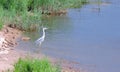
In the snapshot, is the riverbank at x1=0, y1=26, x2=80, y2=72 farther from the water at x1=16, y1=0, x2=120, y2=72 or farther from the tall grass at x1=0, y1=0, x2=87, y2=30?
the tall grass at x1=0, y1=0, x2=87, y2=30

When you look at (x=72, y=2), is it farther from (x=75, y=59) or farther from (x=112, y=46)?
(x=75, y=59)

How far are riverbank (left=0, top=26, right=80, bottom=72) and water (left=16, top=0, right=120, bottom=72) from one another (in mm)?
566

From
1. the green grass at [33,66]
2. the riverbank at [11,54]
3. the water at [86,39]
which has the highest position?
the green grass at [33,66]

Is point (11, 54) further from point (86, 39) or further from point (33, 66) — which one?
point (33, 66)

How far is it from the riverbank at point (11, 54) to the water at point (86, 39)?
566mm

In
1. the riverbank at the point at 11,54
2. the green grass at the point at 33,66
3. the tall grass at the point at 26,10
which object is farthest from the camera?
Answer: the tall grass at the point at 26,10

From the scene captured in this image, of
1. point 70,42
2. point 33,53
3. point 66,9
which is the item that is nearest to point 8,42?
point 33,53

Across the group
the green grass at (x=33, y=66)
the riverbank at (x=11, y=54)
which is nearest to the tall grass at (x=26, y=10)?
the riverbank at (x=11, y=54)

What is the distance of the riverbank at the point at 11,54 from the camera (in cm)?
1175

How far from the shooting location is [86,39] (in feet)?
58.9

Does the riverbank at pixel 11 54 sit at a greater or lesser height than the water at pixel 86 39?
greater

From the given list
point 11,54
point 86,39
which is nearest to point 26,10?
point 86,39

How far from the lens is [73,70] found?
1251cm

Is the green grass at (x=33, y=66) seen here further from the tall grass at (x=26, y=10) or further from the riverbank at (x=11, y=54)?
the tall grass at (x=26, y=10)
